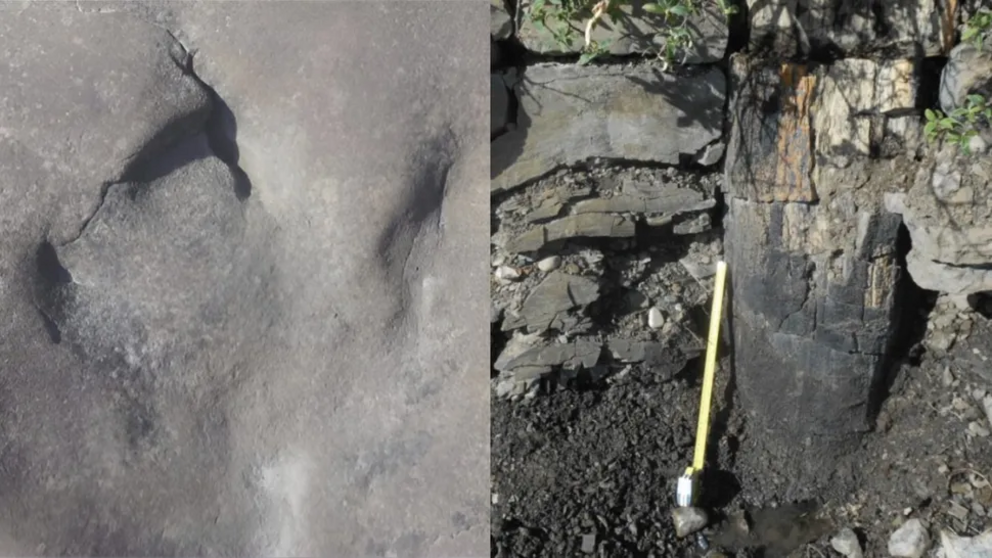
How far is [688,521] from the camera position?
1818mm

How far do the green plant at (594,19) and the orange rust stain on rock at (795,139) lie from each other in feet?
0.53

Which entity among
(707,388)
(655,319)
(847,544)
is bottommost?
(847,544)

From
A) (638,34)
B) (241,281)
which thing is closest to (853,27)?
(638,34)

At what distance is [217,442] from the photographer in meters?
1.45

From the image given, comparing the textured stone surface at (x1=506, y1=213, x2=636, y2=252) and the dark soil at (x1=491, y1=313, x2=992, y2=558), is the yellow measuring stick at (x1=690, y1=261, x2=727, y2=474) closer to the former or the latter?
the dark soil at (x1=491, y1=313, x2=992, y2=558)

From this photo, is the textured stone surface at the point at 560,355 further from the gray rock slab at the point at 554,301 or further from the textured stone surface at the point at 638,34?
the textured stone surface at the point at 638,34

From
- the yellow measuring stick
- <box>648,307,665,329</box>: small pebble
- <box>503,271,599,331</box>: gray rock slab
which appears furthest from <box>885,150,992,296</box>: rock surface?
<box>503,271,599,331</box>: gray rock slab

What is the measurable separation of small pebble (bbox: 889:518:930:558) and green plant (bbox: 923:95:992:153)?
69 cm

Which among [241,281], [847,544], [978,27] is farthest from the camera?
[847,544]

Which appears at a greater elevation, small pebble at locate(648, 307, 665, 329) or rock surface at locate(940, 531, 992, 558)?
small pebble at locate(648, 307, 665, 329)

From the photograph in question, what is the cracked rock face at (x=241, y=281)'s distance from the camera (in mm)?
1404

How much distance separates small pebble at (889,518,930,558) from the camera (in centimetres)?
176

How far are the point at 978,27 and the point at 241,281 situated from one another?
4.08 ft

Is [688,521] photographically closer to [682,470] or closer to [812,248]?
[682,470]
